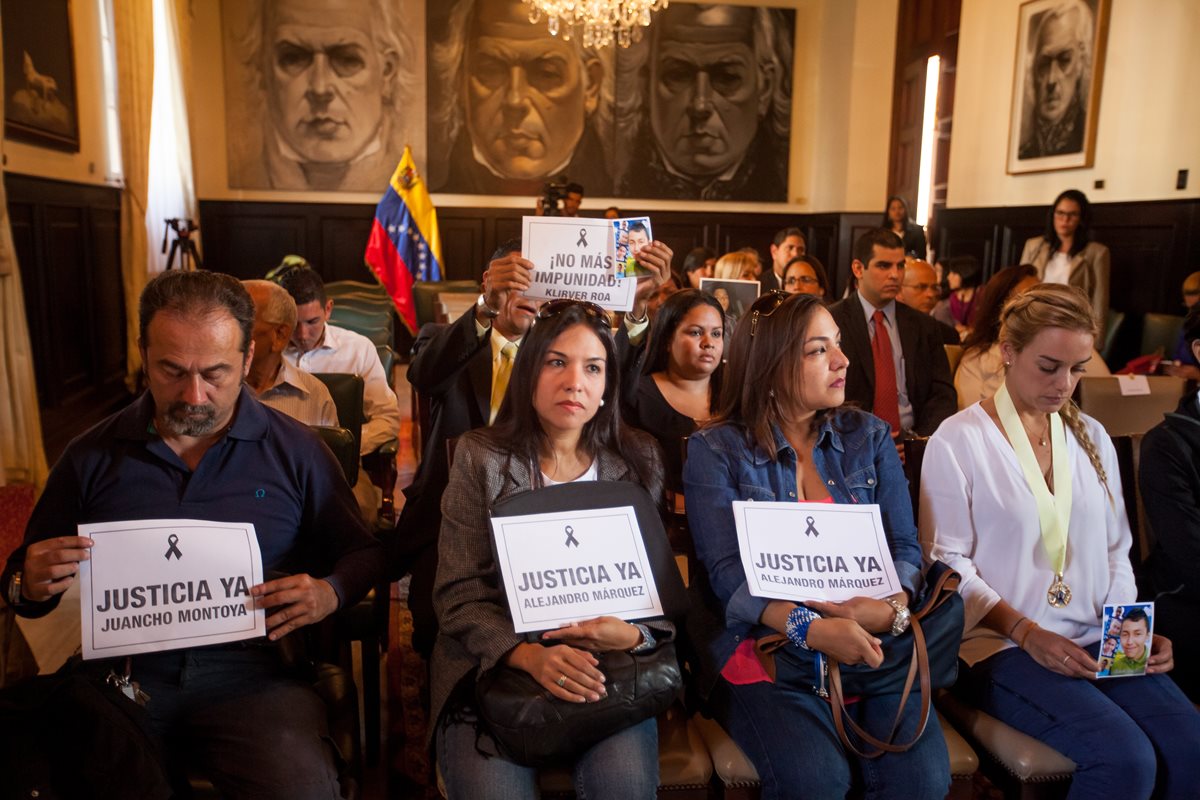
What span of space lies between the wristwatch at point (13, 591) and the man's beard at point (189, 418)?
399 mm

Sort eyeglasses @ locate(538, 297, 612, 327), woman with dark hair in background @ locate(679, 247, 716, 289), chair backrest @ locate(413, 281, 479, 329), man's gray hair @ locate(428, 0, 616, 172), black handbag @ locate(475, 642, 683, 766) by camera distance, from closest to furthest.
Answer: black handbag @ locate(475, 642, 683, 766)
eyeglasses @ locate(538, 297, 612, 327)
woman with dark hair in background @ locate(679, 247, 716, 289)
chair backrest @ locate(413, 281, 479, 329)
man's gray hair @ locate(428, 0, 616, 172)

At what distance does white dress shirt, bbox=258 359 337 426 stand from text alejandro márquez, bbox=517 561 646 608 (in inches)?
57.6

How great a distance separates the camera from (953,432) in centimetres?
226

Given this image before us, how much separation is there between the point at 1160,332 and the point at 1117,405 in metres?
3.58

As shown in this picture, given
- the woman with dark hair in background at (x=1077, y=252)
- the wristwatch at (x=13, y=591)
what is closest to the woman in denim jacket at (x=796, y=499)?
the wristwatch at (x=13, y=591)

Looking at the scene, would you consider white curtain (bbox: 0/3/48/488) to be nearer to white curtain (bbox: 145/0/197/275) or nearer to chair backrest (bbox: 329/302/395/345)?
chair backrest (bbox: 329/302/395/345)

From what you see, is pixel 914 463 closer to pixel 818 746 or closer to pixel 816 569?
pixel 816 569

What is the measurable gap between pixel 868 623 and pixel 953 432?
61cm

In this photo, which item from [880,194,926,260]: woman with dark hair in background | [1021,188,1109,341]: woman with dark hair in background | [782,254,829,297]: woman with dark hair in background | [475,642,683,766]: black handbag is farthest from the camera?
[880,194,926,260]: woman with dark hair in background

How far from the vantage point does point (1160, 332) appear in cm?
659

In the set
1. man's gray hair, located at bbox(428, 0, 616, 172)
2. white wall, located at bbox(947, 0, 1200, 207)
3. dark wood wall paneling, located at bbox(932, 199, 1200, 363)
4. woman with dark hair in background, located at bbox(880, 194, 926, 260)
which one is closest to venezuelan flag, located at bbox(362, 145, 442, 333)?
man's gray hair, located at bbox(428, 0, 616, 172)

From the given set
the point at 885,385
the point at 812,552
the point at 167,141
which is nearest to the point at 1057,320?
the point at 812,552

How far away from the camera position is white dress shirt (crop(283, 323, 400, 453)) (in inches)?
153

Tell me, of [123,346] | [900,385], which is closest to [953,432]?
[900,385]
